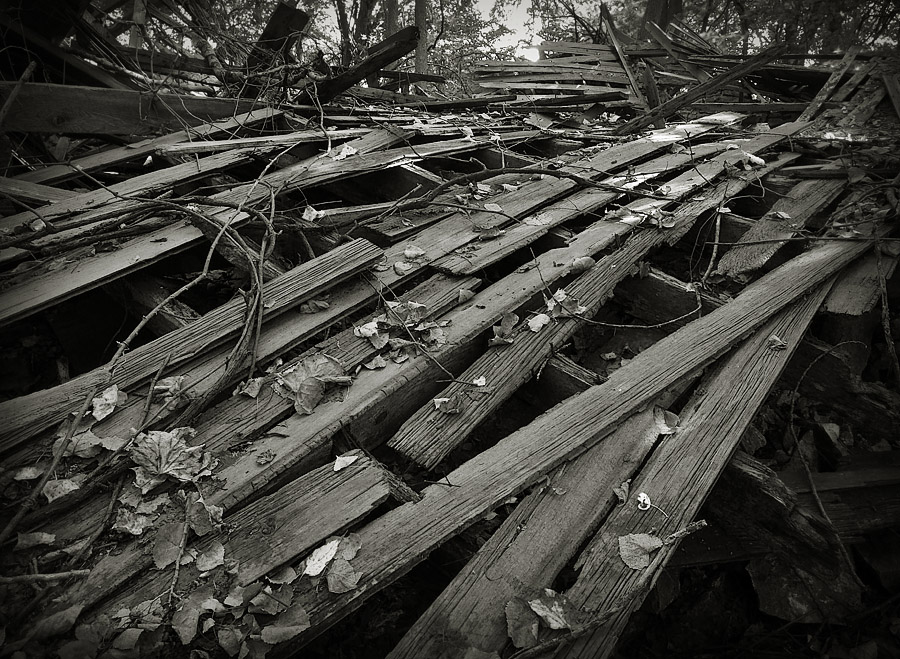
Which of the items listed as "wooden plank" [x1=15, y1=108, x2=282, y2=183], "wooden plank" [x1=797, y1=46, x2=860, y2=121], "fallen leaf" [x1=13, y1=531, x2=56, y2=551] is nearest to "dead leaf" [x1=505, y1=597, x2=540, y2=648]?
"fallen leaf" [x1=13, y1=531, x2=56, y2=551]

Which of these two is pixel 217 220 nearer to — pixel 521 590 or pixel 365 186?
pixel 365 186

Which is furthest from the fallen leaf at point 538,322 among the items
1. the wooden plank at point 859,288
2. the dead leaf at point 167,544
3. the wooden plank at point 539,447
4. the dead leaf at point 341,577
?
the dead leaf at point 167,544

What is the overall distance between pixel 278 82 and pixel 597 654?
168 inches

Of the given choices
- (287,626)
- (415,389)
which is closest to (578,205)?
(415,389)

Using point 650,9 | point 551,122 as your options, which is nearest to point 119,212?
point 551,122

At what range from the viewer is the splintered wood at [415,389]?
1192mm

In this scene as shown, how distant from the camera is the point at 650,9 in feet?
36.8

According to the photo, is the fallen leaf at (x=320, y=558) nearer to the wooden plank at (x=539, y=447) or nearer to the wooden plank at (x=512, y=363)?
the wooden plank at (x=539, y=447)

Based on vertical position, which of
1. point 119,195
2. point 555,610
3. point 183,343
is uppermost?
point 119,195

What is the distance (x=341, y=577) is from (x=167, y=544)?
0.45 meters

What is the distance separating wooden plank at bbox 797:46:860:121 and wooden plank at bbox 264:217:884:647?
3272mm

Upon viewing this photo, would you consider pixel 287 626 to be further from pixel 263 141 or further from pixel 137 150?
pixel 137 150

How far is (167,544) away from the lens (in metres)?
1.23

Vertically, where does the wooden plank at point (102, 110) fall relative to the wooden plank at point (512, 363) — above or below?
above
